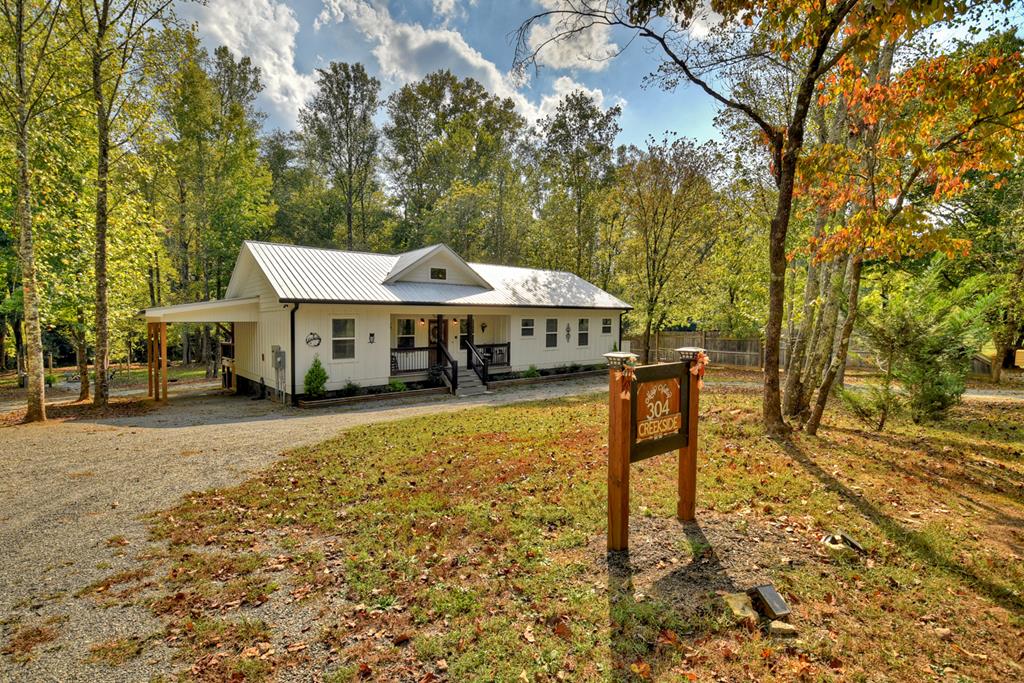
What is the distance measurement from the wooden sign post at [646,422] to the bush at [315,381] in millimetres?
10880

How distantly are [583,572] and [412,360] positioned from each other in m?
12.5

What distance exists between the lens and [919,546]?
161 inches

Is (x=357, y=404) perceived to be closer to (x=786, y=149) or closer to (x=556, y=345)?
(x=556, y=345)

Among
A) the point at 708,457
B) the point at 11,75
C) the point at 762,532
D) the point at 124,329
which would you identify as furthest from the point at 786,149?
the point at 124,329

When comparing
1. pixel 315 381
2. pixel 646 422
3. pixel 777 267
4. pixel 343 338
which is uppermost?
pixel 777 267

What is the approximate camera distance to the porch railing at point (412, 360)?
15.0 metres

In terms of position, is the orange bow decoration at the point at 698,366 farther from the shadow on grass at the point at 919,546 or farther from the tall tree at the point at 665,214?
the tall tree at the point at 665,214

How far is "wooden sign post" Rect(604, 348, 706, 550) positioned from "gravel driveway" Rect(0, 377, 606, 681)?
3598 mm

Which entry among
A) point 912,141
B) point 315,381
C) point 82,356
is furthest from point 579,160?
point 82,356

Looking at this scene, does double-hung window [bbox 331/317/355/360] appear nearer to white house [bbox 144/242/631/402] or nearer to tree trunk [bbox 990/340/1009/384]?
white house [bbox 144/242/631/402]

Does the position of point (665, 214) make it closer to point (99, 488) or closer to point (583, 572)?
point (583, 572)

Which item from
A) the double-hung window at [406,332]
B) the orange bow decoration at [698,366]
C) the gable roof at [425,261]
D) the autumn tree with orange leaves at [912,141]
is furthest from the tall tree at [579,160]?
the orange bow decoration at [698,366]

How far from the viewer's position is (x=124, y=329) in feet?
66.6

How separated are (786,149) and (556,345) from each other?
13.3 meters
